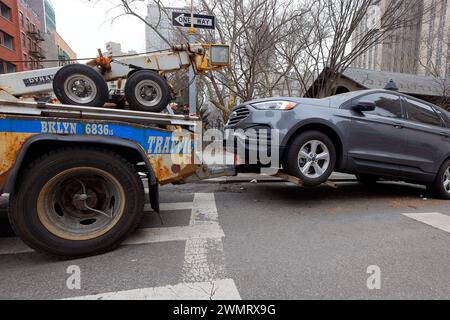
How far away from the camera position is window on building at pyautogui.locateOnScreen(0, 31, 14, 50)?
31.1 meters

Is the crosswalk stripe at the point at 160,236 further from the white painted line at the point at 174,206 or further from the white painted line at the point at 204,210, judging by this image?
the white painted line at the point at 174,206

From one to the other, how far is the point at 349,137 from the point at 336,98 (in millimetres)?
712

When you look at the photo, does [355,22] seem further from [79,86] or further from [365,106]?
[79,86]

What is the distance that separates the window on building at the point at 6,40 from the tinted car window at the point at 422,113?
39.2m

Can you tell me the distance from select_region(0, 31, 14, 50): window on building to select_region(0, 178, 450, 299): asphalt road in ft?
123

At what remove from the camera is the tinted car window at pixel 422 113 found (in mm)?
5086

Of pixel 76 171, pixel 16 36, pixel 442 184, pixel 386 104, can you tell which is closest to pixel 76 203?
pixel 76 171

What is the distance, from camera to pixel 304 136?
13.9ft

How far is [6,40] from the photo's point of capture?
3284cm

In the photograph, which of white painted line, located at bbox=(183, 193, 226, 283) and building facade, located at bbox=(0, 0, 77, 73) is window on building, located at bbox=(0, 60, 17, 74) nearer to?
building facade, located at bbox=(0, 0, 77, 73)

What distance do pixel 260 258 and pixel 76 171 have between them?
200cm

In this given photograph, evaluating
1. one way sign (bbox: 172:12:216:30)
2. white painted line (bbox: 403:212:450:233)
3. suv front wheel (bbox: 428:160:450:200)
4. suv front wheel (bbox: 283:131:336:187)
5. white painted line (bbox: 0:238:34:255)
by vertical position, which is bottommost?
white painted line (bbox: 403:212:450:233)

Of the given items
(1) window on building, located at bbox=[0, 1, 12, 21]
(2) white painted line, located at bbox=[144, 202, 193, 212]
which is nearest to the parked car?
(2) white painted line, located at bbox=[144, 202, 193, 212]

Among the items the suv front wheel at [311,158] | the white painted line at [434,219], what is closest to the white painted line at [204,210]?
the suv front wheel at [311,158]
